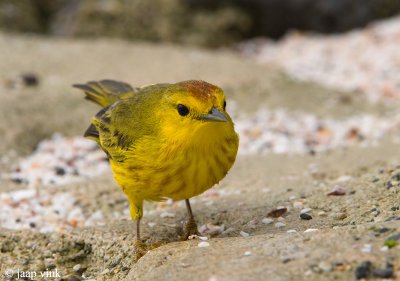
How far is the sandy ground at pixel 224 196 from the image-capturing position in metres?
3.11

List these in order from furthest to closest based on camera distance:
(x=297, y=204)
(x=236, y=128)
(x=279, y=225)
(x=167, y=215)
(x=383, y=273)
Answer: (x=236, y=128) → (x=167, y=215) → (x=297, y=204) → (x=279, y=225) → (x=383, y=273)

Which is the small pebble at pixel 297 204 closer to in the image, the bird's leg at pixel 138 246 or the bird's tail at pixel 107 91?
the bird's leg at pixel 138 246

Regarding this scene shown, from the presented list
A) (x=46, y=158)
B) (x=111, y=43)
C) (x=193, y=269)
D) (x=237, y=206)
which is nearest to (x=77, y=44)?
(x=111, y=43)

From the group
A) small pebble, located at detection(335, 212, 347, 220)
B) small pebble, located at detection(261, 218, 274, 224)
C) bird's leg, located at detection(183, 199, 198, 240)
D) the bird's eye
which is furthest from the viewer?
bird's leg, located at detection(183, 199, 198, 240)

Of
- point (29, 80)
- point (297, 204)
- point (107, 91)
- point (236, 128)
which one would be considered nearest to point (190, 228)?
point (297, 204)

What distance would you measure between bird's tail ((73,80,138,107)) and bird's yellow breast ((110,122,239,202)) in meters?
1.16

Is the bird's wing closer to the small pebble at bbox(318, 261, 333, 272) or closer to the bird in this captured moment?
the bird

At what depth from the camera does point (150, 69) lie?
8.26 metres

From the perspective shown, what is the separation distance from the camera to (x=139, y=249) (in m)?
3.83

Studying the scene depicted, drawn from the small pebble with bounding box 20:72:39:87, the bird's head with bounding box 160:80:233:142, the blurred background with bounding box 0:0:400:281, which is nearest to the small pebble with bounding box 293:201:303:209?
the blurred background with bounding box 0:0:400:281

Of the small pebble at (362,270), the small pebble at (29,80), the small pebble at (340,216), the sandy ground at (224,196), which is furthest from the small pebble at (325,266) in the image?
the small pebble at (29,80)

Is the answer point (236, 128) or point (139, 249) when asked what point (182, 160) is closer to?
point (139, 249)

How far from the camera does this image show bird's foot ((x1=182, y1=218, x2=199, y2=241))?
4.14m

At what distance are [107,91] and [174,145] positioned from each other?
153cm
